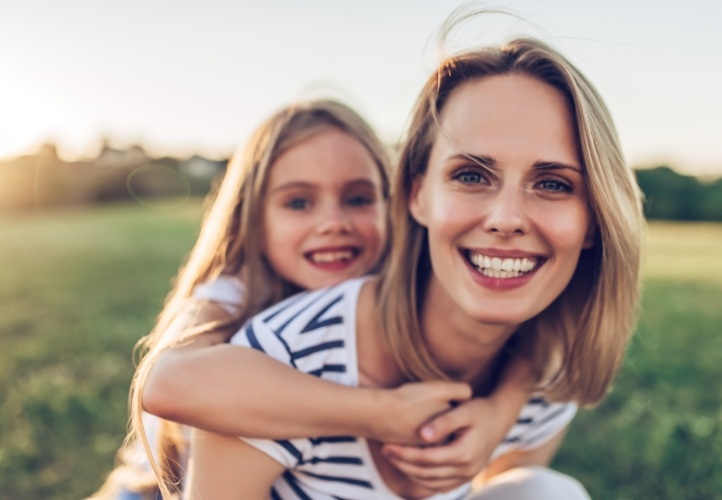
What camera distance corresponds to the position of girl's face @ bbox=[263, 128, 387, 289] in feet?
11.2

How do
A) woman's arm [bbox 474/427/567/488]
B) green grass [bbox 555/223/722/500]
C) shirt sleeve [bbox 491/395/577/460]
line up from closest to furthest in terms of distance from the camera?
shirt sleeve [bbox 491/395/577/460], woman's arm [bbox 474/427/567/488], green grass [bbox 555/223/722/500]

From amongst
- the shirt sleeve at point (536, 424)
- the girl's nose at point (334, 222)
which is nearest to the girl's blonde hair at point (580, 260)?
the shirt sleeve at point (536, 424)

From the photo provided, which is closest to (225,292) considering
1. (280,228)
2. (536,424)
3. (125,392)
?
(280,228)

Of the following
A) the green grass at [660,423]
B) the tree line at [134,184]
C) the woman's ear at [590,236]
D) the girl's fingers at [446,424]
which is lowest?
the tree line at [134,184]

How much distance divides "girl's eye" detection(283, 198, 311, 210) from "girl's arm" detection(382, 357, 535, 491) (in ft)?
4.18

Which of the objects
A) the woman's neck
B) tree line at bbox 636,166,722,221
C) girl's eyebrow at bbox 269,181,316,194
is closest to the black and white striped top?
the woman's neck

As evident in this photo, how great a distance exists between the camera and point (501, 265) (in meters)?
2.31

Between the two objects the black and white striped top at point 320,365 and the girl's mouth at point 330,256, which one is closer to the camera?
the black and white striped top at point 320,365

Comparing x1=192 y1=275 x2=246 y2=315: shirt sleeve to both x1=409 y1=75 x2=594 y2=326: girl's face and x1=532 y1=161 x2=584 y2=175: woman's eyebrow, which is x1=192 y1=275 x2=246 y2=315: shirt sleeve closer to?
x1=409 y1=75 x2=594 y2=326: girl's face

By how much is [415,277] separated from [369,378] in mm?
388

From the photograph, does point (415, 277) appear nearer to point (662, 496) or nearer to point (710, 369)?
point (662, 496)

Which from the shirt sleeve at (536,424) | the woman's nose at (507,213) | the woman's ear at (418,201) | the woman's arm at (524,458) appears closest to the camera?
the woman's nose at (507,213)

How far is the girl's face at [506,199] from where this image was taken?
88.1 inches

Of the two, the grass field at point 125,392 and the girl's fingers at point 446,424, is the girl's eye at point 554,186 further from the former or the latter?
the grass field at point 125,392
